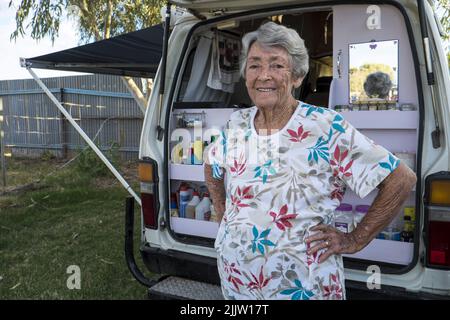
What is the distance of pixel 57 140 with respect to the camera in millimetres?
11938

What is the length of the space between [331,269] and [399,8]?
1.35 meters

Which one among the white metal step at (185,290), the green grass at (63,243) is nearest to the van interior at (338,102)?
the white metal step at (185,290)

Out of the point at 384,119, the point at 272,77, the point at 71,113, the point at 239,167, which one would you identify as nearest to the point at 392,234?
the point at 384,119

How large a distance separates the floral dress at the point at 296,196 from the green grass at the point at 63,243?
7.16ft

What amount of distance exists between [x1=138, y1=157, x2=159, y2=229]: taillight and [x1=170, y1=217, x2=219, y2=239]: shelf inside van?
0.13 meters

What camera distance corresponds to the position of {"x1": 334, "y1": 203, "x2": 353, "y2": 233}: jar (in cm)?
244

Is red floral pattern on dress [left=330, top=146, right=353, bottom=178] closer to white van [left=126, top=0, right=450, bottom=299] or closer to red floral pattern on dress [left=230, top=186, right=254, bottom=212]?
red floral pattern on dress [left=230, top=186, right=254, bottom=212]

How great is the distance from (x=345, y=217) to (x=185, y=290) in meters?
1.06

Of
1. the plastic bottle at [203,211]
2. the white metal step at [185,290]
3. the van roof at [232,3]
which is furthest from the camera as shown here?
the plastic bottle at [203,211]

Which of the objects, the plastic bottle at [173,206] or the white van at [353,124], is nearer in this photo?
the white van at [353,124]

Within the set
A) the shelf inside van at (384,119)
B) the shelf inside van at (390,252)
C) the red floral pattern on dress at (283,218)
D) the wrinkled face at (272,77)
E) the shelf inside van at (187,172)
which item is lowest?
the shelf inside van at (390,252)

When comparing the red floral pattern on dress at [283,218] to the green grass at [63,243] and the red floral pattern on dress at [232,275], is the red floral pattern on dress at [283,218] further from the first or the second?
the green grass at [63,243]

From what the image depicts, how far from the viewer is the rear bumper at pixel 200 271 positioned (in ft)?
7.20

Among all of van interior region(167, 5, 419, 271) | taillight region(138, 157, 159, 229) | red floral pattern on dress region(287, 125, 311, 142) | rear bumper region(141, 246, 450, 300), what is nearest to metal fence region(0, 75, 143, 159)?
van interior region(167, 5, 419, 271)
